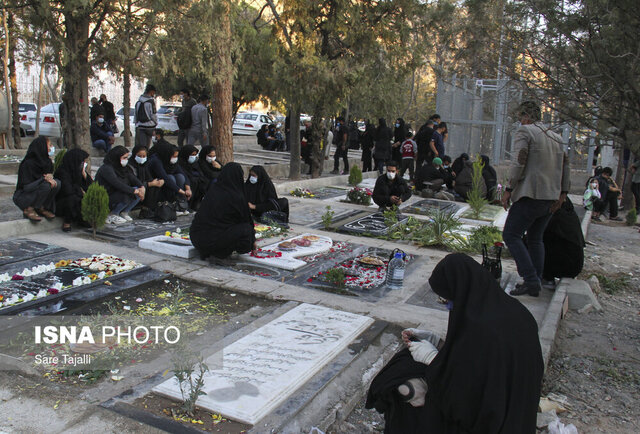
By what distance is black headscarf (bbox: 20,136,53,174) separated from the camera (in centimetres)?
692

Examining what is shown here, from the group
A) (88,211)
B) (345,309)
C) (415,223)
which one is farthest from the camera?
(415,223)

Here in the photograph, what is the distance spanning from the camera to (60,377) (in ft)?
11.7

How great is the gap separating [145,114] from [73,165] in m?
4.23

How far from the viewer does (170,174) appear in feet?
28.8

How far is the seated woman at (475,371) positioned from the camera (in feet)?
7.75

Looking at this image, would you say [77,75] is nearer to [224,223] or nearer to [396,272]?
[224,223]

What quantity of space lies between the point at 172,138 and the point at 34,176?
13.5 metres

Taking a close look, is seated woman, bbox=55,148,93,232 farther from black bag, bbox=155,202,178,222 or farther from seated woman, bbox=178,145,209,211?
seated woman, bbox=178,145,209,211

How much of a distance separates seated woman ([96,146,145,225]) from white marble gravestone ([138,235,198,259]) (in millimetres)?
1244

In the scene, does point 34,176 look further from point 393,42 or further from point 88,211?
point 393,42

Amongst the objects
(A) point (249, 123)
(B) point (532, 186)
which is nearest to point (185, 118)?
(B) point (532, 186)

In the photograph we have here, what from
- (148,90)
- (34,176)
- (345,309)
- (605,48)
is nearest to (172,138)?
(148,90)

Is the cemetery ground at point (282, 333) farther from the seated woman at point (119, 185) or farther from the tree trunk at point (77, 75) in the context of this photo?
the tree trunk at point (77, 75)

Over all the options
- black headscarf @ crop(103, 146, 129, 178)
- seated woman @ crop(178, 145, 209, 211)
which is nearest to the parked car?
seated woman @ crop(178, 145, 209, 211)
